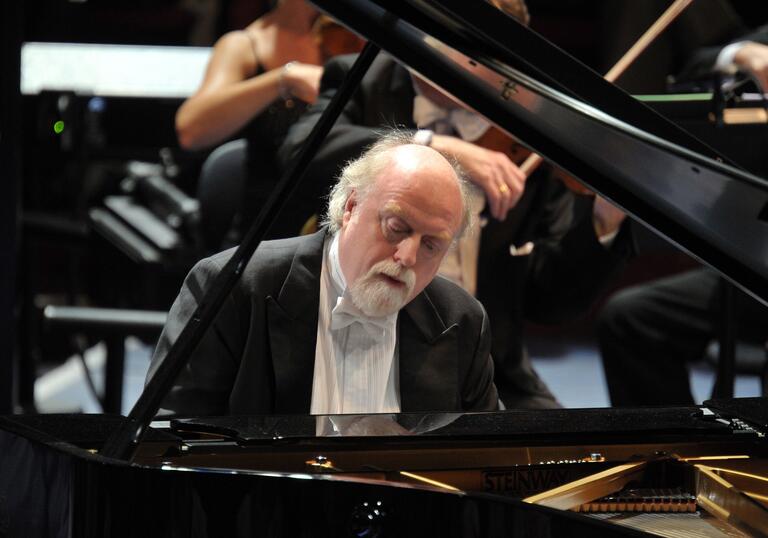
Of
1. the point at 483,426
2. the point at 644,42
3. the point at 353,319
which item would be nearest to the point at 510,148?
the point at 644,42

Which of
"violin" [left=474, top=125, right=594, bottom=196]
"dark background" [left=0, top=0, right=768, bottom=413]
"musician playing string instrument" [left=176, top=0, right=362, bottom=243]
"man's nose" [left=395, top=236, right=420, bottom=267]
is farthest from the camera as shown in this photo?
"dark background" [left=0, top=0, right=768, bottom=413]

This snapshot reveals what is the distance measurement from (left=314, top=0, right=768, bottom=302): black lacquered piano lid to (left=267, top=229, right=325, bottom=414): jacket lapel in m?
0.66

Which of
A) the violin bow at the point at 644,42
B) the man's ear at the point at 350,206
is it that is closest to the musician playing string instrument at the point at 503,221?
the violin bow at the point at 644,42

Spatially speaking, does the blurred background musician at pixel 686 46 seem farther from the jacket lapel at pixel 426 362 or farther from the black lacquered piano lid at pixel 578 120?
the black lacquered piano lid at pixel 578 120

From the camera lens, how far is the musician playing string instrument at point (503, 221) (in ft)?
8.72

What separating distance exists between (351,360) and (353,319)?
0.08 meters

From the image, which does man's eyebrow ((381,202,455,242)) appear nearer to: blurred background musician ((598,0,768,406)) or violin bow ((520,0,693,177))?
violin bow ((520,0,693,177))

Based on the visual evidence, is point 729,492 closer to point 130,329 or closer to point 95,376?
point 130,329

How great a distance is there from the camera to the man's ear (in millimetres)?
2222

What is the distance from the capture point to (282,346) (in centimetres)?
215

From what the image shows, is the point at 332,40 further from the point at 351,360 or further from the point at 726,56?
the point at 351,360

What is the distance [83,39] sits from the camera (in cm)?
425

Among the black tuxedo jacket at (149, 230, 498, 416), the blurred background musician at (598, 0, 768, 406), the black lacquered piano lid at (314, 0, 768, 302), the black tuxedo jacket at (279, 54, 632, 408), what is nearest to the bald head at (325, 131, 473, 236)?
the black tuxedo jacket at (149, 230, 498, 416)

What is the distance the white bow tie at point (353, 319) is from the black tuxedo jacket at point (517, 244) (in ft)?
1.49
